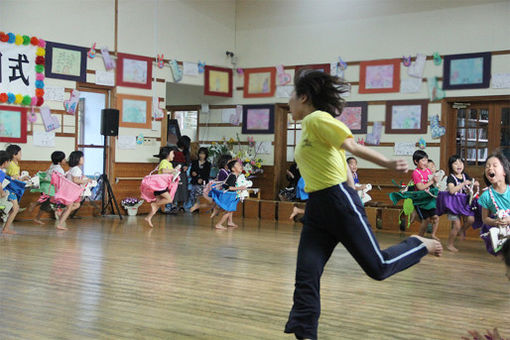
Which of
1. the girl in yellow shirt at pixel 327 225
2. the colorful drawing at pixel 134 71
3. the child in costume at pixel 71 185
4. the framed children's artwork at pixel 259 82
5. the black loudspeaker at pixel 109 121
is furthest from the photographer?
the framed children's artwork at pixel 259 82

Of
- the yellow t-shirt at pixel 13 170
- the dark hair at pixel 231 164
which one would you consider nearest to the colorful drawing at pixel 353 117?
the dark hair at pixel 231 164

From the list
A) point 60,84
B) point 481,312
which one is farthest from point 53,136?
point 481,312

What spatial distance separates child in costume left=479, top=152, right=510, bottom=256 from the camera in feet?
15.2

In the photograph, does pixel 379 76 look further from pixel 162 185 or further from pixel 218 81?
pixel 162 185

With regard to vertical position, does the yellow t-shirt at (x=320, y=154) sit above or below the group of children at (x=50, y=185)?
above

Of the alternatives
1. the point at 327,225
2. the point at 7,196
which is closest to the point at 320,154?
the point at 327,225

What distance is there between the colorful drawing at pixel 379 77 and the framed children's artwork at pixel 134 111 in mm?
3637

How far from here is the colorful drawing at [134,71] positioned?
9.77 metres

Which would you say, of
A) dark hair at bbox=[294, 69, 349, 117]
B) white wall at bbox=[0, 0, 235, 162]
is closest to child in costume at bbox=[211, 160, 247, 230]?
white wall at bbox=[0, 0, 235, 162]

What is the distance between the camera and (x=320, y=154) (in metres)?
2.56

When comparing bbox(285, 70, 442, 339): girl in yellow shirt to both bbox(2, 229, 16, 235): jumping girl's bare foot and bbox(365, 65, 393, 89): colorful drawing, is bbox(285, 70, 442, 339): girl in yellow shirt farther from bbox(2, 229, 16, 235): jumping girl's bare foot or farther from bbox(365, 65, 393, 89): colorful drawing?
bbox(365, 65, 393, 89): colorful drawing

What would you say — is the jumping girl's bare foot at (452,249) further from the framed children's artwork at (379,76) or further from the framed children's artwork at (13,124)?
Answer: the framed children's artwork at (13,124)

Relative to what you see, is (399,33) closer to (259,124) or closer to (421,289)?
(259,124)

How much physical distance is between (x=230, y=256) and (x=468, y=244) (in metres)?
3.38
